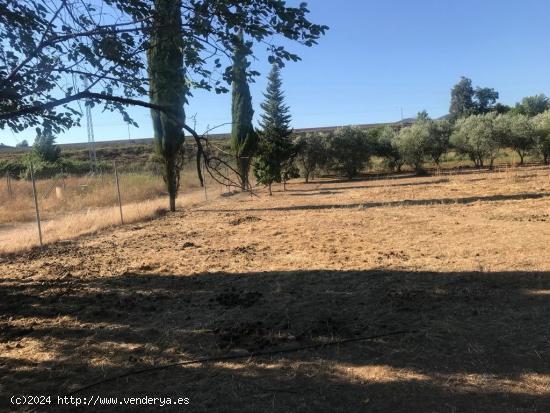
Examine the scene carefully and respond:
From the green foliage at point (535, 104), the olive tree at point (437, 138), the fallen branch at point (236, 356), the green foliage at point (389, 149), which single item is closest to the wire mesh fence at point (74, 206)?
the fallen branch at point (236, 356)

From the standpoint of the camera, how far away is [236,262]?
7.54 meters

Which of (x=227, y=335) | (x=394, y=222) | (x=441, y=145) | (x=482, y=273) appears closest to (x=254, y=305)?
(x=227, y=335)

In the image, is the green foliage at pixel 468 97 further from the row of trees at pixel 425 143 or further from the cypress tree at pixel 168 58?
the cypress tree at pixel 168 58

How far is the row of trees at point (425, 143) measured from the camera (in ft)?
99.8

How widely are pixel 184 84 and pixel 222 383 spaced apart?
8.39ft

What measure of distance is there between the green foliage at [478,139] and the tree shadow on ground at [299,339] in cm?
2748

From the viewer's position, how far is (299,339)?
4.20 meters

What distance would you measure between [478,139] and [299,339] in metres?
30.4

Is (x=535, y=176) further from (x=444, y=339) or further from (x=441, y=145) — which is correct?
(x=444, y=339)

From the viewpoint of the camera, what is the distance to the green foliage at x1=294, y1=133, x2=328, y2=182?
32.8 metres

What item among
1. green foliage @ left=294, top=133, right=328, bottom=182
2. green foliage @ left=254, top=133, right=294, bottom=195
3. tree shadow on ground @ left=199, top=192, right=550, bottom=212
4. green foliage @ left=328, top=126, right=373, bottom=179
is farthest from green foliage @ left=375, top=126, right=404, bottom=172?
Result: tree shadow on ground @ left=199, top=192, right=550, bottom=212

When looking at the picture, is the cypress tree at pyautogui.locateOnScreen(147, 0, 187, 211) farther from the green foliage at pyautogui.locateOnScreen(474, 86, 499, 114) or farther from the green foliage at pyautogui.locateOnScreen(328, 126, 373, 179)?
the green foliage at pyautogui.locateOnScreen(474, 86, 499, 114)

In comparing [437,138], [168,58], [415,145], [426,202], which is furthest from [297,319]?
[437,138]

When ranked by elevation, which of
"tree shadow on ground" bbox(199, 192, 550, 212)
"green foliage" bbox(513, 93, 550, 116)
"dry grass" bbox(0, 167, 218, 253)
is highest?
"green foliage" bbox(513, 93, 550, 116)
